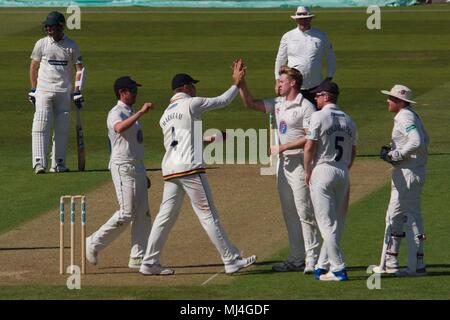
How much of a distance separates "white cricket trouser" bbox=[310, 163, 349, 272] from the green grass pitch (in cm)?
32

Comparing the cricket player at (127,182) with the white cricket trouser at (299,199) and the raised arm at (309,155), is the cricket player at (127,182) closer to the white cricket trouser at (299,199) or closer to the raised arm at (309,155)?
the white cricket trouser at (299,199)

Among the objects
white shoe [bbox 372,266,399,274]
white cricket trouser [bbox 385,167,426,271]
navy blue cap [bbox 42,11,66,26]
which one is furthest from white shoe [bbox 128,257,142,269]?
navy blue cap [bbox 42,11,66,26]

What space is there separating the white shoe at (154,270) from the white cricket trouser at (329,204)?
5.57ft

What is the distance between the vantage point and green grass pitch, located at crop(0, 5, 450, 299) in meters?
15.1

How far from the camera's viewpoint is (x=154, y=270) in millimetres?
15750

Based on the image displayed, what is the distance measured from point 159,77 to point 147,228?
1795 centimetres

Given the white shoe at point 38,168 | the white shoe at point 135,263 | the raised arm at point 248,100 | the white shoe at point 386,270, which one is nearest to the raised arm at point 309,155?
the raised arm at point 248,100

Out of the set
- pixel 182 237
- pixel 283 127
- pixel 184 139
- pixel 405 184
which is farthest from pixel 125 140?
pixel 405 184

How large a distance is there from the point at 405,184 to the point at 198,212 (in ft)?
7.04

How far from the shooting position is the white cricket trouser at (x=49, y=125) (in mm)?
22469

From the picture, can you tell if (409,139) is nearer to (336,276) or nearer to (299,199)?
(299,199)

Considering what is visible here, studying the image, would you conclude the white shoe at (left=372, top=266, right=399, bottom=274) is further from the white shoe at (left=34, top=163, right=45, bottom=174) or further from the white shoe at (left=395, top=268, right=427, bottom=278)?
the white shoe at (left=34, top=163, right=45, bottom=174)

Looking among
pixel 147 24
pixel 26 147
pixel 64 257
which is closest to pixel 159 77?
pixel 26 147

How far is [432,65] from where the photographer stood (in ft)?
117
